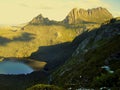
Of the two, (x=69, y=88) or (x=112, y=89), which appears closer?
(x=112, y=89)

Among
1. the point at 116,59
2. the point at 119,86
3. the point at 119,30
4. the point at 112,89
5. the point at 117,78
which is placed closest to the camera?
the point at 112,89

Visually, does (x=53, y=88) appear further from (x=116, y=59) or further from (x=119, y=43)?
(x=119, y=43)

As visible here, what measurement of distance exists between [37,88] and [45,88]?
0.96 meters

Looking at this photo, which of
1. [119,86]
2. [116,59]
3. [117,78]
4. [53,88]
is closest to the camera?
[53,88]

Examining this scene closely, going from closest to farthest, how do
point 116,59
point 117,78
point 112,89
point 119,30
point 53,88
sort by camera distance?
point 53,88
point 112,89
point 117,78
point 116,59
point 119,30


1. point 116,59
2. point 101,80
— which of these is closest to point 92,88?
point 101,80

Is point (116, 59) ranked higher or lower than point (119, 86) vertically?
lower

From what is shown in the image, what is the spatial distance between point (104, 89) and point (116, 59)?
55732 millimetres

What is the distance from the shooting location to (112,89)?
3709cm

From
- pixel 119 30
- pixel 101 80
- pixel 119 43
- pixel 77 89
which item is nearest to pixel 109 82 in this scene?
pixel 101 80

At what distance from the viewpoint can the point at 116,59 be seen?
93312 mm

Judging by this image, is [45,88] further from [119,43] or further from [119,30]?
[119,30]

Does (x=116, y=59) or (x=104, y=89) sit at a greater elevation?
(x=104, y=89)

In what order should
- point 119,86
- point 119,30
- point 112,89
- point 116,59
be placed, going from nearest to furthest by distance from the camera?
point 112,89 < point 119,86 < point 116,59 < point 119,30
